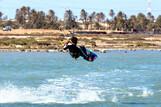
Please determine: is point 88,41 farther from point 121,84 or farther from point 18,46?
point 121,84

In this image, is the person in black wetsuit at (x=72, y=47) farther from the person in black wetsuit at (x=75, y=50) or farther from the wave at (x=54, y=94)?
the wave at (x=54, y=94)

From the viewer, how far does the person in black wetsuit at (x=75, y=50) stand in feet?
86.3

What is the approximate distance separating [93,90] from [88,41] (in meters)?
110

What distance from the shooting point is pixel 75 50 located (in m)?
27.0

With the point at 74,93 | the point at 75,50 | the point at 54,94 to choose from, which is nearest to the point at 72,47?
the point at 75,50

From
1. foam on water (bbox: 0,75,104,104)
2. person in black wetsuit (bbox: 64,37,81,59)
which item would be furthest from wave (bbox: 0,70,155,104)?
person in black wetsuit (bbox: 64,37,81,59)

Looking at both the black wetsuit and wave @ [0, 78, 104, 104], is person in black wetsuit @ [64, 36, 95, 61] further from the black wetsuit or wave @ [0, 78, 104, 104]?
wave @ [0, 78, 104, 104]

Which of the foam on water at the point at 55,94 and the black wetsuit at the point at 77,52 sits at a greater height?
the black wetsuit at the point at 77,52

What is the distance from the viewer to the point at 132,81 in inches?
2068

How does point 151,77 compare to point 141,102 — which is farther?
point 151,77

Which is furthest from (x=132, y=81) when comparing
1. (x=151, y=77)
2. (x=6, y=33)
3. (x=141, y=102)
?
(x=6, y=33)

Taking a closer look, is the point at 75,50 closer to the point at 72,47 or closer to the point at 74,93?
the point at 72,47

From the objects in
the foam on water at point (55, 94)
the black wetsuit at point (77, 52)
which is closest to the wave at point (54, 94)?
the foam on water at point (55, 94)

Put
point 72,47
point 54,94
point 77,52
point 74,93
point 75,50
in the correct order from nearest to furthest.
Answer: point 72,47 → point 75,50 → point 77,52 → point 54,94 → point 74,93
